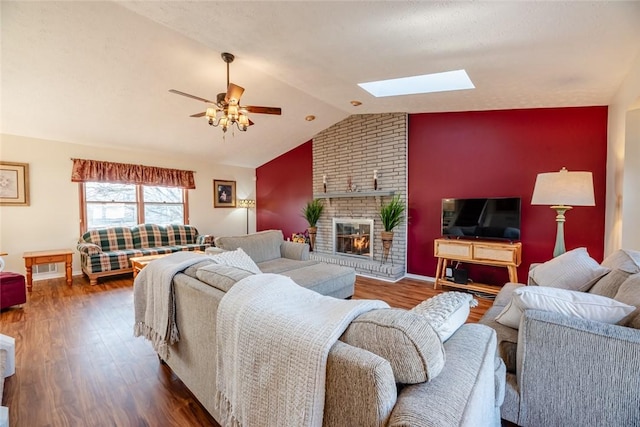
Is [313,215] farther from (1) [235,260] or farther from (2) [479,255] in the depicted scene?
(1) [235,260]

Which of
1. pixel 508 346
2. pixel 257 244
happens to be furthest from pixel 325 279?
pixel 508 346

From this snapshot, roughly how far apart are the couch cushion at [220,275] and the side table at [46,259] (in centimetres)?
389

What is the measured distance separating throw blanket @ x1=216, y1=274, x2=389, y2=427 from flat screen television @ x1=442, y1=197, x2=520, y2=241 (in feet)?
10.9

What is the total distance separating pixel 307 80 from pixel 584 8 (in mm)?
2300

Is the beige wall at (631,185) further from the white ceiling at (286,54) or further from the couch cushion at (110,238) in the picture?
the couch cushion at (110,238)

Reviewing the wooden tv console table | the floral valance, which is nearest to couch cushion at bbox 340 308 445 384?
the wooden tv console table

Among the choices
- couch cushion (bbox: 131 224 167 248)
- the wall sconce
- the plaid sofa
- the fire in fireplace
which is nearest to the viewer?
the plaid sofa

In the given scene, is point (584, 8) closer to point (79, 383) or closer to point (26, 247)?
point (79, 383)

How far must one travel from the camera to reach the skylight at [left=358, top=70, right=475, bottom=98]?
317 centimetres

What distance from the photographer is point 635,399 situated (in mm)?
1113

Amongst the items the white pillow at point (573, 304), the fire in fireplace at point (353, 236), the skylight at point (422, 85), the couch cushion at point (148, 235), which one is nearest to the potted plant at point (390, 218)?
the fire in fireplace at point (353, 236)

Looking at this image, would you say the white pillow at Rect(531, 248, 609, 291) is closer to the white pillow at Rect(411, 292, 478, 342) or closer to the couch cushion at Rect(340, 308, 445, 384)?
the white pillow at Rect(411, 292, 478, 342)

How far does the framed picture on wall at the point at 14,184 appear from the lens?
401cm

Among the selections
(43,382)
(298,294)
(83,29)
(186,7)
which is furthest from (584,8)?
(43,382)
